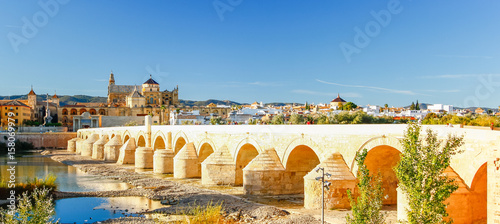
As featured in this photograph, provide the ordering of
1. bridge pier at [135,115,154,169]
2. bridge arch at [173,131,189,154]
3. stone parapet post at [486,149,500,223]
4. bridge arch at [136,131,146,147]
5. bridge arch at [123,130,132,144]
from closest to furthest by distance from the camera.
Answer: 1. stone parapet post at [486,149,500,223]
2. bridge arch at [173,131,189,154]
3. bridge pier at [135,115,154,169]
4. bridge arch at [136,131,146,147]
5. bridge arch at [123,130,132,144]

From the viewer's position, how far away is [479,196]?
35.1ft

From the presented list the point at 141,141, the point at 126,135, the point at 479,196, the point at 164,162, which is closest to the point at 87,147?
the point at 126,135

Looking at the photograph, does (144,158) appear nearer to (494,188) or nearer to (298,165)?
(298,165)

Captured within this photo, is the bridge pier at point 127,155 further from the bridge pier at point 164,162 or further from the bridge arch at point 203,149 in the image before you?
the bridge arch at point 203,149

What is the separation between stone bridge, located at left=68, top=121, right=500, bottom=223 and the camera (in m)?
10.3

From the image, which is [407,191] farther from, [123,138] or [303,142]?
[123,138]

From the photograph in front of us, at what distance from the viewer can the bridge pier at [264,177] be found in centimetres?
1786

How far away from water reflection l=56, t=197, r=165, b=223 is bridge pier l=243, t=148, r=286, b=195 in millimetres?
3705

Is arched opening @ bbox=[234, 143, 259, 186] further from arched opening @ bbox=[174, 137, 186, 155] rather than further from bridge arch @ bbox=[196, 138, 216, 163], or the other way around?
arched opening @ bbox=[174, 137, 186, 155]

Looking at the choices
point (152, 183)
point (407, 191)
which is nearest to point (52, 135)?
point (152, 183)

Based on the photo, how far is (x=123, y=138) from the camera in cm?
4141

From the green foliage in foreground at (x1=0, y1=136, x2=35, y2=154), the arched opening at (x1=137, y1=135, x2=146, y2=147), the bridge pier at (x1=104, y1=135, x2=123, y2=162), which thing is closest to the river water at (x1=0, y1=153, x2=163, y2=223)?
the arched opening at (x1=137, y1=135, x2=146, y2=147)

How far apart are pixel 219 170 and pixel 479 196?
12.6m

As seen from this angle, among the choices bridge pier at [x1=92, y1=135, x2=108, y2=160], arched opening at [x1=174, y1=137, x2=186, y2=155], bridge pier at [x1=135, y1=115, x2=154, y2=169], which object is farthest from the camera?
bridge pier at [x1=92, y1=135, x2=108, y2=160]
